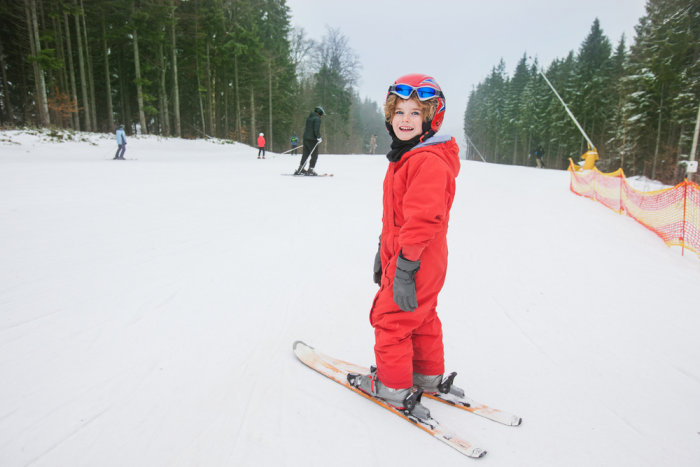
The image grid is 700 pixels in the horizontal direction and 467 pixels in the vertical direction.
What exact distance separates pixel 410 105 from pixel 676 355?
301 centimetres

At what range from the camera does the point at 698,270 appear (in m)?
4.72

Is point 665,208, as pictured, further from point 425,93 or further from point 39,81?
point 39,81

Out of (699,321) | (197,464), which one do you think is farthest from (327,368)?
(699,321)

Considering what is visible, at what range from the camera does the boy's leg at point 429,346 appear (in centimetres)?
206

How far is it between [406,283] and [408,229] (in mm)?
288

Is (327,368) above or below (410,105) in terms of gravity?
below

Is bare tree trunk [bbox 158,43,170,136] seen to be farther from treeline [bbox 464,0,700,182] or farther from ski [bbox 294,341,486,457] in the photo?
ski [bbox 294,341,486,457]

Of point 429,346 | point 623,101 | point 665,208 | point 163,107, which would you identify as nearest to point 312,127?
point 665,208

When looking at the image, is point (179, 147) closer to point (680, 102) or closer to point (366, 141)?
point (680, 102)

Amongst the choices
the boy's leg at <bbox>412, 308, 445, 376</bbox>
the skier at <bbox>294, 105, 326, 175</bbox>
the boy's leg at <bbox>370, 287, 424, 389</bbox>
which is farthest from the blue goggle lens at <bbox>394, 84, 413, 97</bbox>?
the skier at <bbox>294, 105, 326, 175</bbox>

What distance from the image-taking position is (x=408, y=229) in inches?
66.8

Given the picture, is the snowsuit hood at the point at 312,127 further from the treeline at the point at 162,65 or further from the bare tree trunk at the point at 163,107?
the bare tree trunk at the point at 163,107

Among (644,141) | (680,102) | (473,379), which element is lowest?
(473,379)

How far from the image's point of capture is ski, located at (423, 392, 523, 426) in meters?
1.94
